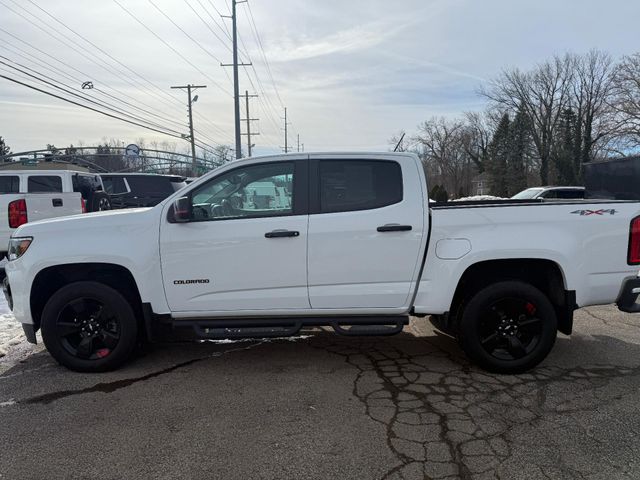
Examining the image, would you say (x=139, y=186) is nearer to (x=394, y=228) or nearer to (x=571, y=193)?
(x=394, y=228)

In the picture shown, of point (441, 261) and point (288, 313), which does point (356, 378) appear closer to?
point (288, 313)

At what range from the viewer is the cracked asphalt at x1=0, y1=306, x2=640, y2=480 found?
299 cm

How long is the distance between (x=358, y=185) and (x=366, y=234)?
0.48 metres

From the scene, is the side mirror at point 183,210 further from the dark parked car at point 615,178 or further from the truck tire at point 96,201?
the dark parked car at point 615,178

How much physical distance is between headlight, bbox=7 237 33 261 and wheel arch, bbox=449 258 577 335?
3.88 m

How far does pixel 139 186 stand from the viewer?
15.6 metres

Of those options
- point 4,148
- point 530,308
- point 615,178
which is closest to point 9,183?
point 530,308

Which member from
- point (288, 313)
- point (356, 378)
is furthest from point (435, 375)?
point (288, 313)

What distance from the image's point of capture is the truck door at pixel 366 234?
4.17 metres

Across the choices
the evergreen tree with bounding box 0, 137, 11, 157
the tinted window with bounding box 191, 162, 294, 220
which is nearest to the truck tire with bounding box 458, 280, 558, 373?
the tinted window with bounding box 191, 162, 294, 220

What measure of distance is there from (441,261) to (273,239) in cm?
147

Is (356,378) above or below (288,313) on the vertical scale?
below

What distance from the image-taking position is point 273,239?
4.18 meters

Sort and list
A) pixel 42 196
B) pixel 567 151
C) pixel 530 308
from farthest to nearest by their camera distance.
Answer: pixel 567 151 → pixel 42 196 → pixel 530 308
